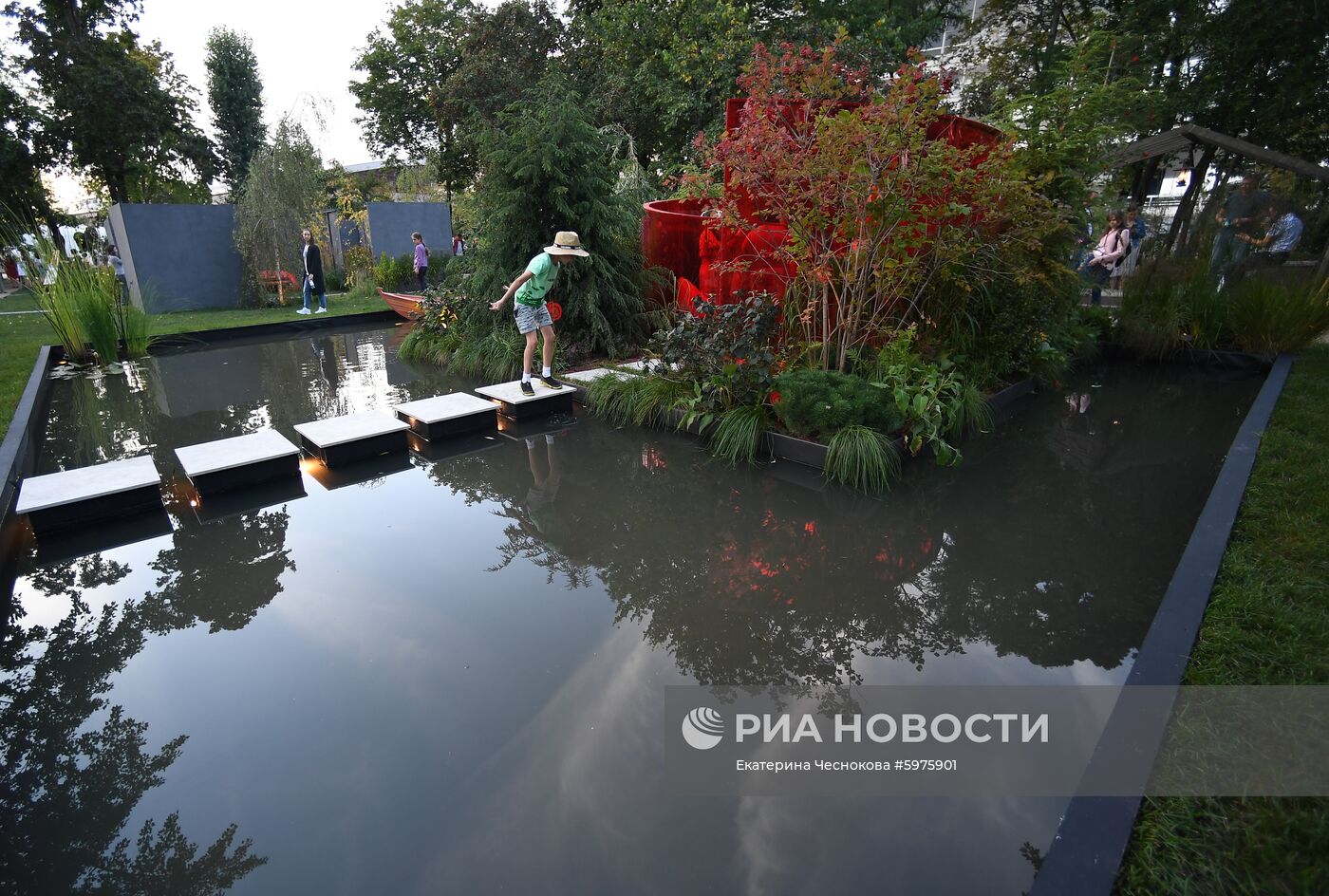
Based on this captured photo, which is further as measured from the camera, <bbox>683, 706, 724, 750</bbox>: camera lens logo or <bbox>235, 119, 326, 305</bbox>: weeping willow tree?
<bbox>235, 119, 326, 305</bbox>: weeping willow tree

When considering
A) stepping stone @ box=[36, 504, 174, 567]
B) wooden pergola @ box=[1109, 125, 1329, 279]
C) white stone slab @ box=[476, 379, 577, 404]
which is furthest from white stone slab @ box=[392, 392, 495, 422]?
wooden pergola @ box=[1109, 125, 1329, 279]

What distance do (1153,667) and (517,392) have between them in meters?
5.58

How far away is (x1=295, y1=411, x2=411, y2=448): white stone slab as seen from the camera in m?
5.21

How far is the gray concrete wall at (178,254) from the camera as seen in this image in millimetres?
13297

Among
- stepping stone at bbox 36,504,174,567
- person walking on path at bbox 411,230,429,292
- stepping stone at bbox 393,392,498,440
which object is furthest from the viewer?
person walking on path at bbox 411,230,429,292

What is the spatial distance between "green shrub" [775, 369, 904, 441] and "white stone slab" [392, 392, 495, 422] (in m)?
2.83

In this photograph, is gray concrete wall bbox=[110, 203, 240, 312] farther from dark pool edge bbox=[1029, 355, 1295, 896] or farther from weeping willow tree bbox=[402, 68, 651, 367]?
dark pool edge bbox=[1029, 355, 1295, 896]

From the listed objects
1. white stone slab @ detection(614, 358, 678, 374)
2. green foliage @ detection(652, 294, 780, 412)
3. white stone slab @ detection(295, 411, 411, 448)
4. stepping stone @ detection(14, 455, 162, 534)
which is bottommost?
stepping stone @ detection(14, 455, 162, 534)

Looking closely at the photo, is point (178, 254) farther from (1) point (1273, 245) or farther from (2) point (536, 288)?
(1) point (1273, 245)

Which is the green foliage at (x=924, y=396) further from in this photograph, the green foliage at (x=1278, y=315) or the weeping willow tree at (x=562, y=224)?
the green foliage at (x=1278, y=315)

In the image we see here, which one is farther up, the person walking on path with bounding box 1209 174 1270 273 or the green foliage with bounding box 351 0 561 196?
the green foliage with bounding box 351 0 561 196

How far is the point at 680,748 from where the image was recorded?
2.38m

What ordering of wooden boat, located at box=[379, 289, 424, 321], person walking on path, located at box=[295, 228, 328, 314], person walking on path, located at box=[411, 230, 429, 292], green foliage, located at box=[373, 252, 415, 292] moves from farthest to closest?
green foliage, located at box=[373, 252, 415, 292] → person walking on path, located at box=[411, 230, 429, 292] → person walking on path, located at box=[295, 228, 328, 314] → wooden boat, located at box=[379, 289, 424, 321]

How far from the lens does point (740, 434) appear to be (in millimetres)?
5254
